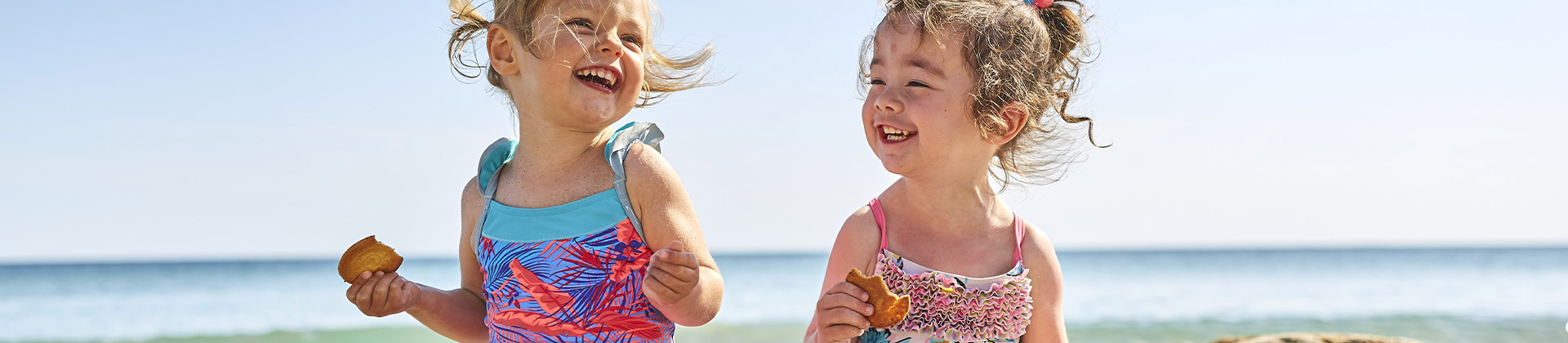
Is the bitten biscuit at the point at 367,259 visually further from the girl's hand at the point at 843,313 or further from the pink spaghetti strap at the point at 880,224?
the pink spaghetti strap at the point at 880,224

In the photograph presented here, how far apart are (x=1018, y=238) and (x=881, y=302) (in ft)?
→ 1.65

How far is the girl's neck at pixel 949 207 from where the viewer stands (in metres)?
2.20

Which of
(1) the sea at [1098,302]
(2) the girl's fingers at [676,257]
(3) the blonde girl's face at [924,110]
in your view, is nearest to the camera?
(2) the girl's fingers at [676,257]

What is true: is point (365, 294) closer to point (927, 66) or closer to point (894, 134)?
point (894, 134)

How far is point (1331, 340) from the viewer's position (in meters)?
4.04

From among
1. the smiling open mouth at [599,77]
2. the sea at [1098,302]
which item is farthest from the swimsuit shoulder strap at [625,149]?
the sea at [1098,302]

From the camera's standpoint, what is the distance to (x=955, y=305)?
6.91 feet

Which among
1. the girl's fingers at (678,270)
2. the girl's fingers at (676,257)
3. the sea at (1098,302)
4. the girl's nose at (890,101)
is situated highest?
the sea at (1098,302)

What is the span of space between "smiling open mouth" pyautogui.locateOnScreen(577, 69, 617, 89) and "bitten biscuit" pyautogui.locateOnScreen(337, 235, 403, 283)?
1.60ft

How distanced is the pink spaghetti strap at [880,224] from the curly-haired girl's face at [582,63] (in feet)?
1.86

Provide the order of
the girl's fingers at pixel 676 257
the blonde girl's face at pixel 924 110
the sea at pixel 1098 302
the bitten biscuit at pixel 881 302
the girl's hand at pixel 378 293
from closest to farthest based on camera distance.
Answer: the girl's fingers at pixel 676 257 < the bitten biscuit at pixel 881 302 < the girl's hand at pixel 378 293 < the blonde girl's face at pixel 924 110 < the sea at pixel 1098 302

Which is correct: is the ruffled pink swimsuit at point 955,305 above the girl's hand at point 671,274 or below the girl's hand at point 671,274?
above

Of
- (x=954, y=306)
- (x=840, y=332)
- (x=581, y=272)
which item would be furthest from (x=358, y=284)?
(x=954, y=306)

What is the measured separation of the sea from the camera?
32.9ft
